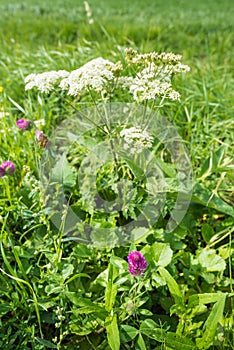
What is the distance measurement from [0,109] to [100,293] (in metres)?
1.00

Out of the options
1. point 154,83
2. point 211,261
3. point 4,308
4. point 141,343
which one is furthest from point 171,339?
point 154,83

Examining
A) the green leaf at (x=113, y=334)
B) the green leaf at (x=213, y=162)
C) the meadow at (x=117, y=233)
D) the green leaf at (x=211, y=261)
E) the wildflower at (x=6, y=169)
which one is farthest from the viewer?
the green leaf at (x=213, y=162)

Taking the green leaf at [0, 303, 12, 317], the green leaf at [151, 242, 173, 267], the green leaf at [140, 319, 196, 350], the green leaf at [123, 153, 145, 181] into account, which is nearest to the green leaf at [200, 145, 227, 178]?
the green leaf at [123, 153, 145, 181]

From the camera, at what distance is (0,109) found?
1.94 metres

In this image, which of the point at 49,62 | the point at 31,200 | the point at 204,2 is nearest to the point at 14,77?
the point at 49,62

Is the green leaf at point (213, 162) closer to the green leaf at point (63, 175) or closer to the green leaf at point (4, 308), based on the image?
the green leaf at point (63, 175)

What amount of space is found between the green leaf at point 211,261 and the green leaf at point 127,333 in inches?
13.7

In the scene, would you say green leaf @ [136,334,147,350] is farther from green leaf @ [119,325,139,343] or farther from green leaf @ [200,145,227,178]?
green leaf @ [200,145,227,178]

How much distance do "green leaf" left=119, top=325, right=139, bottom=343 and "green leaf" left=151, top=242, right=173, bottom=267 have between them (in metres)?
0.21

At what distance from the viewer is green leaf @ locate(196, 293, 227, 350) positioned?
3.62 feet

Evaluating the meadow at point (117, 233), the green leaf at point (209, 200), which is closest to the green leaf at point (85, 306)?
the meadow at point (117, 233)

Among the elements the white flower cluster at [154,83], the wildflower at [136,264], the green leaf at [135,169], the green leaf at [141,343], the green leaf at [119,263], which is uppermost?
the white flower cluster at [154,83]

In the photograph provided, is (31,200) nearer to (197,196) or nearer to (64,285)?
(64,285)

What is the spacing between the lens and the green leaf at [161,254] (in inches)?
50.0
